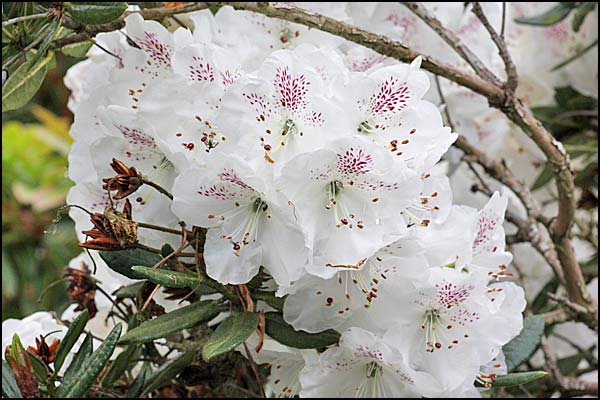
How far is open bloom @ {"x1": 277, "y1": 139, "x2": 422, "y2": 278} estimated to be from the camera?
0.61 metres

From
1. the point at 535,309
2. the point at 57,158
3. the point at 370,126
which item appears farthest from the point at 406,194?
→ the point at 57,158

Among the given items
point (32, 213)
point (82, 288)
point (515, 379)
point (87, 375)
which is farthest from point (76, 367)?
point (32, 213)

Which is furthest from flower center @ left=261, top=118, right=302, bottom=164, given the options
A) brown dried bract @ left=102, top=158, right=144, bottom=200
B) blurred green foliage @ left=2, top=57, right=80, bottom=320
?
blurred green foliage @ left=2, top=57, right=80, bottom=320

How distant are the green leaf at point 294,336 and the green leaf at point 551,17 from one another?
532 millimetres

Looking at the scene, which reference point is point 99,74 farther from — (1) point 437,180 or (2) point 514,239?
(2) point 514,239

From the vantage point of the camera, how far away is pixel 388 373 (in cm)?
72

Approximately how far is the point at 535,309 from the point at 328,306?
452 mm

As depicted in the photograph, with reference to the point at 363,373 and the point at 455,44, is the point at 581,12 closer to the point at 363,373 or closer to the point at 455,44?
the point at 455,44

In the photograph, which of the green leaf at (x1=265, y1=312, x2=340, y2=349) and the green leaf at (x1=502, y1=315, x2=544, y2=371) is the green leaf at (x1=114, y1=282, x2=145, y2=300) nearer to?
the green leaf at (x1=265, y1=312, x2=340, y2=349)

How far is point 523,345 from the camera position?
0.81m

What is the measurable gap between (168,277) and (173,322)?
Answer: 5 cm

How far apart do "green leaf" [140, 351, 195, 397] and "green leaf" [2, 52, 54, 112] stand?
268 millimetres

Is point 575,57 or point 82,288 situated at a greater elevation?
point 575,57

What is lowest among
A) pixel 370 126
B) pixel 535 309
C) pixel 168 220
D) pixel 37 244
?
pixel 37 244
